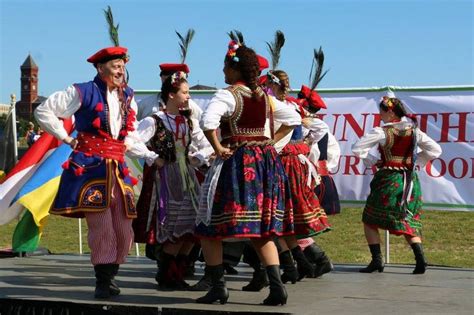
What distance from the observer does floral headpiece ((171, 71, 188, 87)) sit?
711cm

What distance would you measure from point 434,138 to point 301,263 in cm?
278

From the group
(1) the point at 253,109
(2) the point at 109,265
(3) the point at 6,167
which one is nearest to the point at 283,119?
(1) the point at 253,109

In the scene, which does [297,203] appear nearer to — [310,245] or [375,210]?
[310,245]

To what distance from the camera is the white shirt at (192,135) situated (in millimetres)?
7017

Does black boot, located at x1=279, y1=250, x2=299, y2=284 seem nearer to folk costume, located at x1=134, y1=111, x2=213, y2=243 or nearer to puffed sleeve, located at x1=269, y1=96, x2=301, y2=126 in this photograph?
folk costume, located at x1=134, y1=111, x2=213, y2=243

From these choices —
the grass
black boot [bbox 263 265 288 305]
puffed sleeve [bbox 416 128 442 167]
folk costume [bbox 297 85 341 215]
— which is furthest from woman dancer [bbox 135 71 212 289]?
the grass

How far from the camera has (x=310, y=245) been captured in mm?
7945

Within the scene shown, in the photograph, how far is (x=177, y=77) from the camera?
716 cm

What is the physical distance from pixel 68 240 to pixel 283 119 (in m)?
9.40

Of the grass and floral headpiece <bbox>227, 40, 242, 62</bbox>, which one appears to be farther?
the grass

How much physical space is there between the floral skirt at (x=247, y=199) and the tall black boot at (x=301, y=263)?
1.52 meters

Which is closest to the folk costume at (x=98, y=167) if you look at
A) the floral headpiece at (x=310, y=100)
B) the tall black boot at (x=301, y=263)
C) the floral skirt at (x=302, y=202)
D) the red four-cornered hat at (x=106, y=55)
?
the red four-cornered hat at (x=106, y=55)

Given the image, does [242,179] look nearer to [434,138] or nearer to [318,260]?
[318,260]

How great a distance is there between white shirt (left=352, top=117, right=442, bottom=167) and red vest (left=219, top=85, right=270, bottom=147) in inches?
93.8
